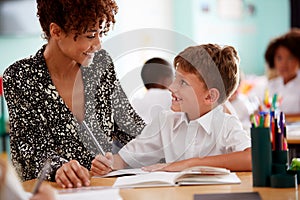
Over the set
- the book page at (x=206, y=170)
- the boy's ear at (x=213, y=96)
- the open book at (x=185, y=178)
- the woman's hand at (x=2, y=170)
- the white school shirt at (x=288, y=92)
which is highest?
the woman's hand at (x=2, y=170)

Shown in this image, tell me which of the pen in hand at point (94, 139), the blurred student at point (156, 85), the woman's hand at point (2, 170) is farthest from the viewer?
the blurred student at point (156, 85)

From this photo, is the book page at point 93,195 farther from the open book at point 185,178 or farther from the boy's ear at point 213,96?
the boy's ear at point 213,96

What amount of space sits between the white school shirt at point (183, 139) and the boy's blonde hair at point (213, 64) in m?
0.09

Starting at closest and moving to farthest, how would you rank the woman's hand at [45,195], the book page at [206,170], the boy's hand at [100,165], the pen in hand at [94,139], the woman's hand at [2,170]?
the woman's hand at [2,170], the woman's hand at [45,195], the book page at [206,170], the boy's hand at [100,165], the pen in hand at [94,139]

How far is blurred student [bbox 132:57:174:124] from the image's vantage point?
2703mm

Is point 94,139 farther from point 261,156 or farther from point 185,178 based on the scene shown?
point 261,156

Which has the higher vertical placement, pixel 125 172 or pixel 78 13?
pixel 78 13

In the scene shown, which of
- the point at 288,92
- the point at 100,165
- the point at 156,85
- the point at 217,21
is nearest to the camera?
the point at 100,165

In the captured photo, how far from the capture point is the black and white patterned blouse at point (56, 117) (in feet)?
6.28

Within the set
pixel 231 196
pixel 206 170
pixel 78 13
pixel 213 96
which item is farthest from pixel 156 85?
pixel 231 196

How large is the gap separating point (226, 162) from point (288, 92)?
2.83m

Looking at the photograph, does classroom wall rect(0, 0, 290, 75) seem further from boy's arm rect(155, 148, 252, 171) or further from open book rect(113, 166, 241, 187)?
open book rect(113, 166, 241, 187)

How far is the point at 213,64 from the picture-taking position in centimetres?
198

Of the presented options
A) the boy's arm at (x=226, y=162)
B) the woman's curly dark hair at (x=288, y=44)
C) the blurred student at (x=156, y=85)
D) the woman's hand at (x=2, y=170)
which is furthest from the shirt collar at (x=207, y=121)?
the woman's curly dark hair at (x=288, y=44)
